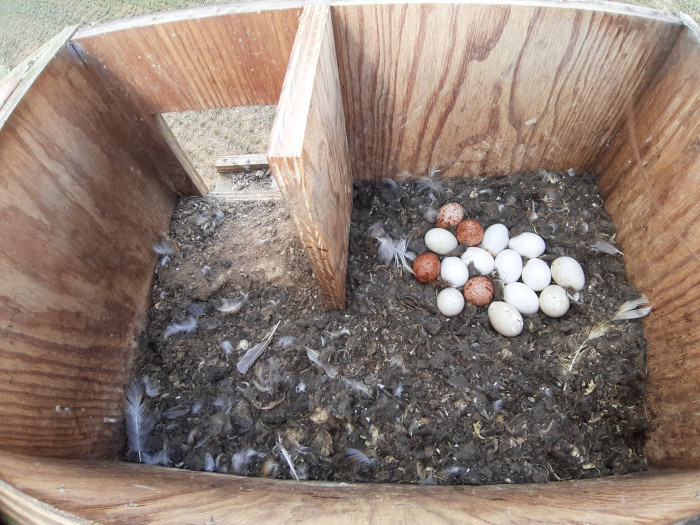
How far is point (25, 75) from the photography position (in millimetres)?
1492

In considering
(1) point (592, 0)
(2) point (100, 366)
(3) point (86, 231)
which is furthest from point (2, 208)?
(1) point (592, 0)

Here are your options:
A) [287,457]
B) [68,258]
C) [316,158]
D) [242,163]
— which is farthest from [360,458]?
[242,163]

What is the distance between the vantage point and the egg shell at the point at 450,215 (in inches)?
84.0

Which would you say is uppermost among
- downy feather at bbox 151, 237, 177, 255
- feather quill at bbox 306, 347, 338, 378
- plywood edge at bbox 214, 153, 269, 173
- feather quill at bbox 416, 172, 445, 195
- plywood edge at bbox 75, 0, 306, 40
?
plywood edge at bbox 214, 153, 269, 173

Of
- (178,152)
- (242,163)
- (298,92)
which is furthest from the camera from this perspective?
(242,163)

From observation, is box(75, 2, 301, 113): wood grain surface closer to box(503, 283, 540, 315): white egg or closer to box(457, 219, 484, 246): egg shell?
box(457, 219, 484, 246): egg shell

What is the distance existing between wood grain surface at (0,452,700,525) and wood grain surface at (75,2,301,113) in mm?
1396

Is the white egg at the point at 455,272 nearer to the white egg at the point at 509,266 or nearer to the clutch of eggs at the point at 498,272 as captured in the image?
the clutch of eggs at the point at 498,272

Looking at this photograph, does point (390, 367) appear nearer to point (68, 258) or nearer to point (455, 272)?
point (455, 272)

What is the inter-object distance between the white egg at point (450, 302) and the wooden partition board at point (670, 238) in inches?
29.6

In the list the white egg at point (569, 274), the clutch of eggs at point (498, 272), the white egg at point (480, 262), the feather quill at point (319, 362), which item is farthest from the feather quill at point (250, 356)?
the white egg at point (569, 274)

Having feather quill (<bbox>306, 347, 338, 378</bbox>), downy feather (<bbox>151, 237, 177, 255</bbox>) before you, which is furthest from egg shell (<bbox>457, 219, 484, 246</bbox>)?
downy feather (<bbox>151, 237, 177, 255</bbox>)

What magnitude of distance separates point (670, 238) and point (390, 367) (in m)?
1.21

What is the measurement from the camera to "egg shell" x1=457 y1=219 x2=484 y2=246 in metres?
2.07
